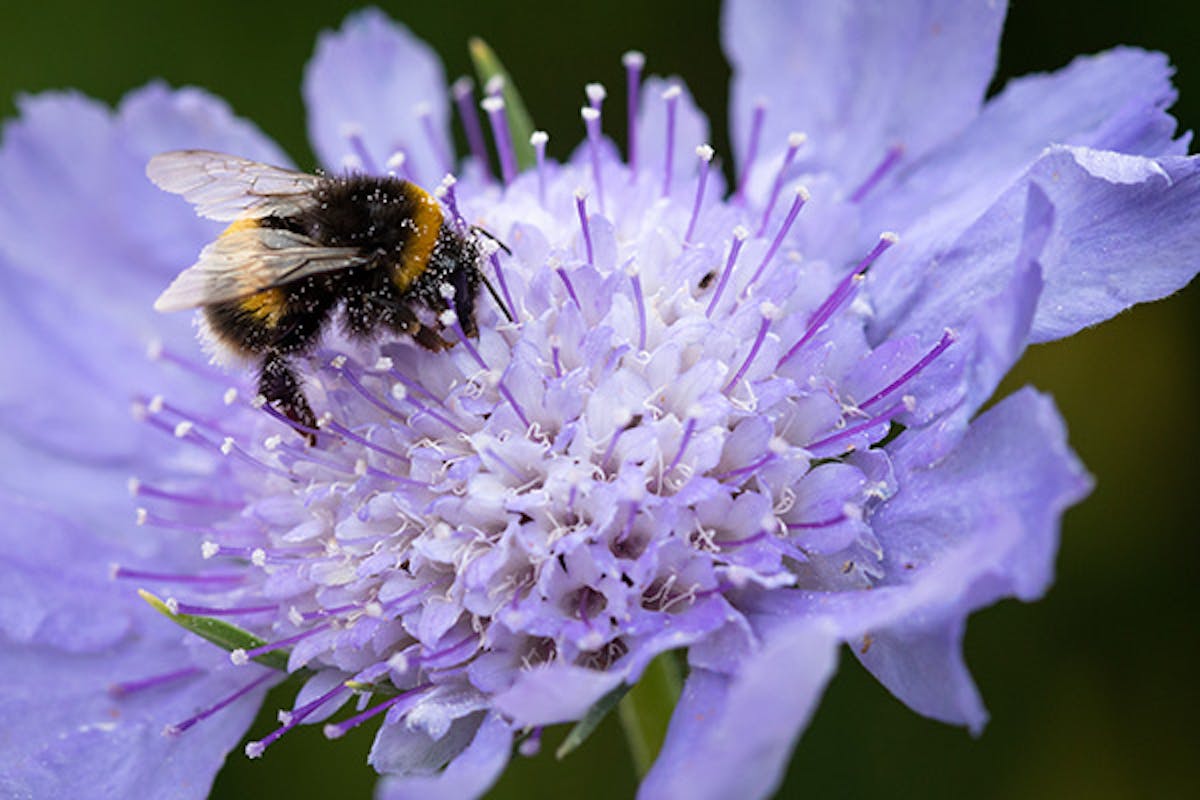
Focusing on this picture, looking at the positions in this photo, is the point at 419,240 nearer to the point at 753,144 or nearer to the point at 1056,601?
the point at 753,144

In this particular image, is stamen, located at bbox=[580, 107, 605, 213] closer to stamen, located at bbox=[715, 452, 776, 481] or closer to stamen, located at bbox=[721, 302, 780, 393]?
stamen, located at bbox=[721, 302, 780, 393]

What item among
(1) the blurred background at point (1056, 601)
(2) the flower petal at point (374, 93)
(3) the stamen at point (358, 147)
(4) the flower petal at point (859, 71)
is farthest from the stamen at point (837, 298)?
(1) the blurred background at point (1056, 601)

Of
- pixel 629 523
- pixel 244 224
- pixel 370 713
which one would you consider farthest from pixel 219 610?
pixel 629 523

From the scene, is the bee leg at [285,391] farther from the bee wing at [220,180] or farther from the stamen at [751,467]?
the stamen at [751,467]

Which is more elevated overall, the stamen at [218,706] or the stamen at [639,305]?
the stamen at [639,305]

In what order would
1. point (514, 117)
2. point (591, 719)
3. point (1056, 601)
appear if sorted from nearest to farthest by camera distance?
point (591, 719), point (514, 117), point (1056, 601)

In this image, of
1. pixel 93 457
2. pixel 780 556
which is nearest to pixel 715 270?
pixel 780 556

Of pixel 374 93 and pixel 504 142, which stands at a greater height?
pixel 374 93

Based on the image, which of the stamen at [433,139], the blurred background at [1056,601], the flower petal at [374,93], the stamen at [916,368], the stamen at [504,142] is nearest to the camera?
the stamen at [916,368]
